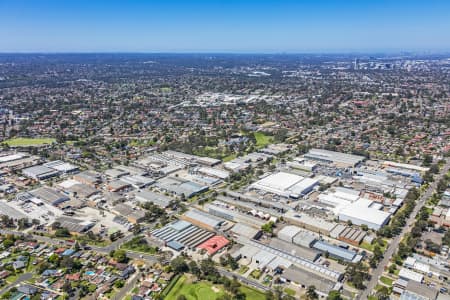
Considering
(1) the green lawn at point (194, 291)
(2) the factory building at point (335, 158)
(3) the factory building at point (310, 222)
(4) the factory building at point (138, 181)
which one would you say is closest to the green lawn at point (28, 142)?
(4) the factory building at point (138, 181)

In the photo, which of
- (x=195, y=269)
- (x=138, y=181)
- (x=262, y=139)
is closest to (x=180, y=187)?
(x=138, y=181)

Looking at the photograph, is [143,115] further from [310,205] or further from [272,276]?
[272,276]

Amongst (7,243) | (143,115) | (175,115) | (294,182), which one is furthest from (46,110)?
(294,182)

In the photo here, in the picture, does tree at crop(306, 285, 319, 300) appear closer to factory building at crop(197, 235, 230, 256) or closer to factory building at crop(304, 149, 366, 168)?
factory building at crop(197, 235, 230, 256)

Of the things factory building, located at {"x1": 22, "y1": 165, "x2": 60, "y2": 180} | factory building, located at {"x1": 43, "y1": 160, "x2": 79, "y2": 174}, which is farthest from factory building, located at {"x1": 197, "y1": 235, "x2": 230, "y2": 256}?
factory building, located at {"x1": 22, "y1": 165, "x2": 60, "y2": 180}

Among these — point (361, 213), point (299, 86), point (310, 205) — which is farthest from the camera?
point (299, 86)

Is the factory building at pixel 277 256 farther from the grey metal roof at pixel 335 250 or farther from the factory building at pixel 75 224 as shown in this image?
the factory building at pixel 75 224
